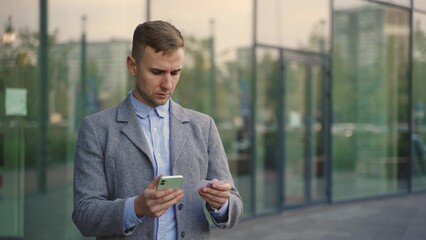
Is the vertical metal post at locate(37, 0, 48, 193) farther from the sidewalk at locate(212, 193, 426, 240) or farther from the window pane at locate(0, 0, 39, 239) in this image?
the sidewalk at locate(212, 193, 426, 240)

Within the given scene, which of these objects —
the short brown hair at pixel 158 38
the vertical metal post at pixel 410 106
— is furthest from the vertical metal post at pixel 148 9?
the vertical metal post at pixel 410 106

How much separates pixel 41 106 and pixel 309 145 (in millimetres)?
5205

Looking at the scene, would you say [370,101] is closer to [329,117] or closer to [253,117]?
[329,117]

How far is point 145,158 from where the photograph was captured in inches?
79.0

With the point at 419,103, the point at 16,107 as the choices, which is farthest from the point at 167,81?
the point at 419,103

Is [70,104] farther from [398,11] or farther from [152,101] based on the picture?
[398,11]

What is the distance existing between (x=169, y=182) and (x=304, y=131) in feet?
28.5

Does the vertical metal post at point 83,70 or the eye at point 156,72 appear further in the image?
the vertical metal post at point 83,70

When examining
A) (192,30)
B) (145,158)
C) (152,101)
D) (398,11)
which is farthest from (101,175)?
(398,11)

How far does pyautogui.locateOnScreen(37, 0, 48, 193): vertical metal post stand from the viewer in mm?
6355

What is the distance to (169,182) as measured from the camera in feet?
5.99

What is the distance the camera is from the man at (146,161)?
196 cm

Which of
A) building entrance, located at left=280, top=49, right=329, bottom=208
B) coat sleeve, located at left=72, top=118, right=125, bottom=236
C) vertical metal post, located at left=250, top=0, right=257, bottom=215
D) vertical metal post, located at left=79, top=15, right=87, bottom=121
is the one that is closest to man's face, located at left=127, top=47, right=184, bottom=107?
coat sleeve, located at left=72, top=118, right=125, bottom=236

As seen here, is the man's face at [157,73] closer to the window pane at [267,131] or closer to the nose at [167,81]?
the nose at [167,81]
